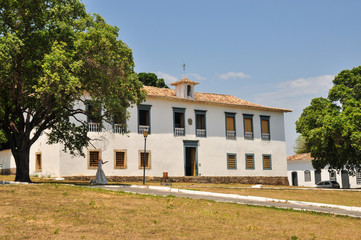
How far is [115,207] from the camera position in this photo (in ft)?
35.3

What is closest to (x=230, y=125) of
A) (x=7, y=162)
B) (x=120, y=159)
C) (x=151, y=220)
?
(x=120, y=159)

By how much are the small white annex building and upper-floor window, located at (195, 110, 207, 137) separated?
51.3 ft

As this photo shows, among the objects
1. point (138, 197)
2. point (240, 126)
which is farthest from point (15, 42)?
point (240, 126)

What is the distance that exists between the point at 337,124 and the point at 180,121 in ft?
36.9

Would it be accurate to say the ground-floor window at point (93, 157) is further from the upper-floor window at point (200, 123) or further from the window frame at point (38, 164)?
the upper-floor window at point (200, 123)

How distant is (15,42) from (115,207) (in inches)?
398

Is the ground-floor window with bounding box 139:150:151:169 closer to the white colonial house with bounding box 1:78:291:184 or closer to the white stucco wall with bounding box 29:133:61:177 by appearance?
the white colonial house with bounding box 1:78:291:184

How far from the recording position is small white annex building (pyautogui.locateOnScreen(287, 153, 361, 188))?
4266cm

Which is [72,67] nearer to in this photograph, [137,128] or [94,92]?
[94,92]

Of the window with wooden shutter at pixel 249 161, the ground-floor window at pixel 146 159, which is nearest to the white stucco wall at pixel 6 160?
the ground-floor window at pixel 146 159

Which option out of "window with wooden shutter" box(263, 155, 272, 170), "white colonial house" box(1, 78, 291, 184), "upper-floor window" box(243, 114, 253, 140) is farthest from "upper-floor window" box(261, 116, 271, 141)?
"window with wooden shutter" box(263, 155, 272, 170)

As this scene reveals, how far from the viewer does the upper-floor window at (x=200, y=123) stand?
32.8 metres

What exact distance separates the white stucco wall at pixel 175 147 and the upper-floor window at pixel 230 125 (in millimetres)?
326

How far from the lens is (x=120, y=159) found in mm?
29125
